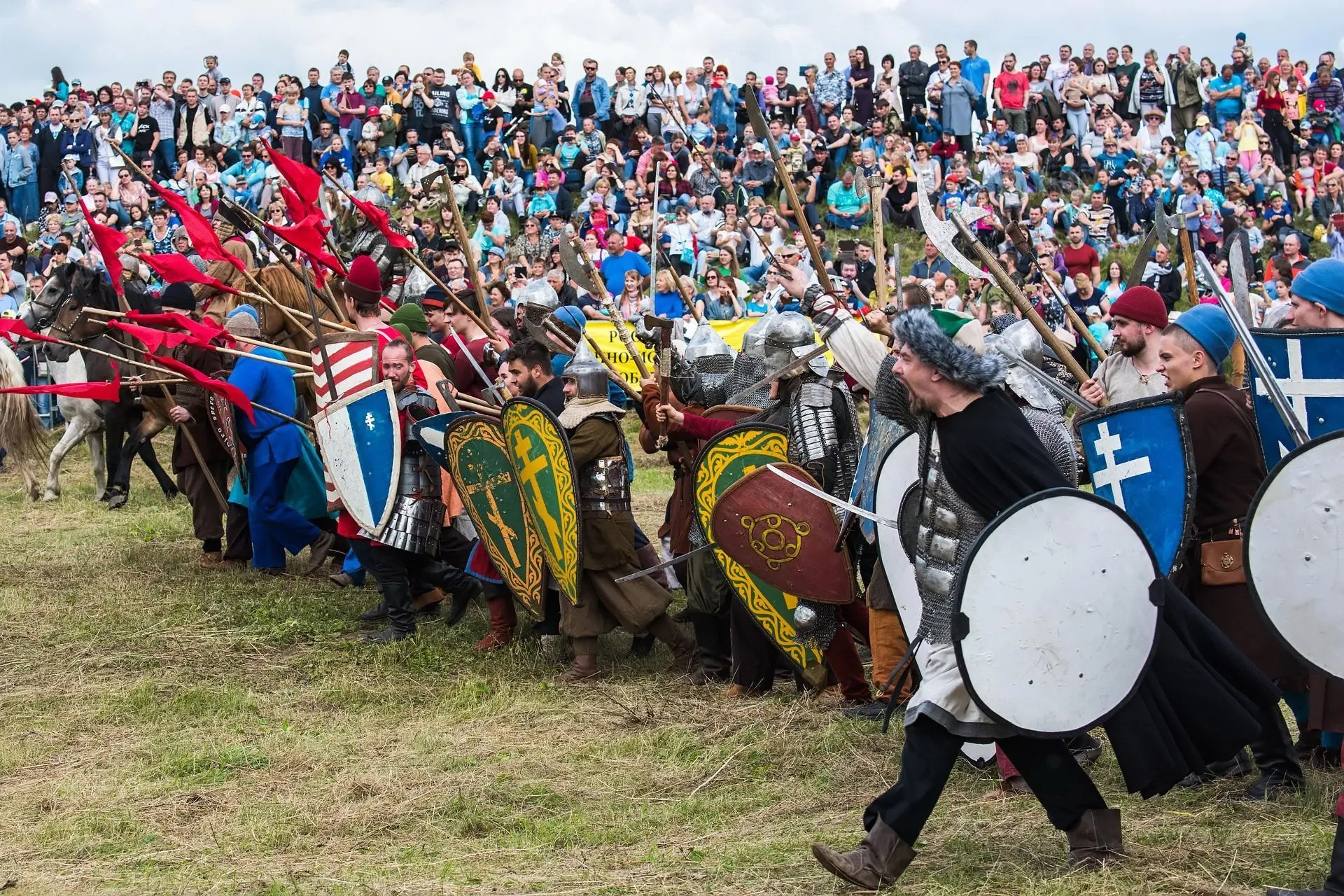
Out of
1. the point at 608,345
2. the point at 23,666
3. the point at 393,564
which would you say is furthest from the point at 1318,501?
the point at 23,666

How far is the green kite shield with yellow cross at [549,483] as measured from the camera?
6000mm

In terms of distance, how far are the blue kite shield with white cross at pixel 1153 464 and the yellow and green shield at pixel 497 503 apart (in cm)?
245

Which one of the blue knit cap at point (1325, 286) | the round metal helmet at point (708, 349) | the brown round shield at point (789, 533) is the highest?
the blue knit cap at point (1325, 286)

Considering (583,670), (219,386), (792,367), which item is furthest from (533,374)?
(219,386)

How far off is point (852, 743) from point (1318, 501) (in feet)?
6.76

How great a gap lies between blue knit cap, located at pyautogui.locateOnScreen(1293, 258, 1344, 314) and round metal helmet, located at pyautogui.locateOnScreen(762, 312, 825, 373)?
1761mm

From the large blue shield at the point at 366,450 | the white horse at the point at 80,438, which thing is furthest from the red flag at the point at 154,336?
the white horse at the point at 80,438

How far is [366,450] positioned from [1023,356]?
9.23ft

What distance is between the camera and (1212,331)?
4.57 metres

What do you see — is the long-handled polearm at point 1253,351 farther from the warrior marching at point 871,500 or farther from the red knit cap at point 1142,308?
the red knit cap at point 1142,308

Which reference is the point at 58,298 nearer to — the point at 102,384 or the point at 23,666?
the point at 102,384

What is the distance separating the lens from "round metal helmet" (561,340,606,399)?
6.09m

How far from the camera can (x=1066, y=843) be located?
404cm

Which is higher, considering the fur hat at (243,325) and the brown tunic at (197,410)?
the fur hat at (243,325)
